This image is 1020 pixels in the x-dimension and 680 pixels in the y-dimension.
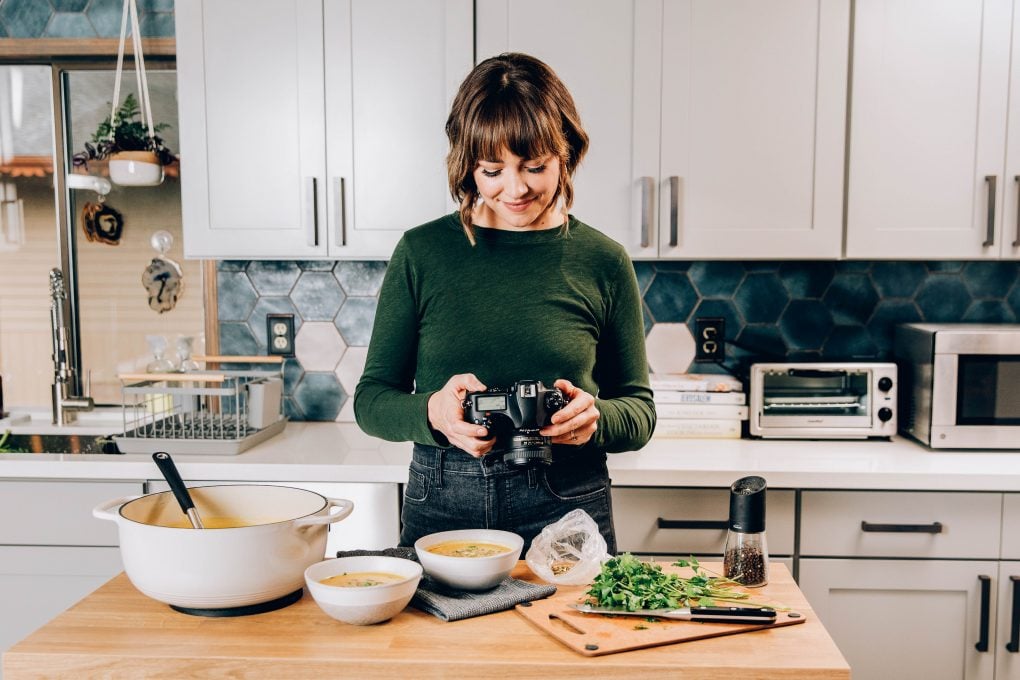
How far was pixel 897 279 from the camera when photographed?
2.72m

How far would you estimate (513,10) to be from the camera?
235 centimetres

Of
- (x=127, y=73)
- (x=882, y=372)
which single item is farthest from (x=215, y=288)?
(x=882, y=372)

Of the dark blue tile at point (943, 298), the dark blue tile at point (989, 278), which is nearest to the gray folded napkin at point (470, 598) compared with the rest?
the dark blue tile at point (943, 298)

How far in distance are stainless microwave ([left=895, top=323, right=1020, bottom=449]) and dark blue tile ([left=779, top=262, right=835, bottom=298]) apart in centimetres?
45

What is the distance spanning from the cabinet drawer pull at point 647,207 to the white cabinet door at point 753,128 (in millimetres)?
31

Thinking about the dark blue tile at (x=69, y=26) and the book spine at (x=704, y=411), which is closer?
the book spine at (x=704, y=411)

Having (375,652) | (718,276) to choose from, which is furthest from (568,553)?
(718,276)

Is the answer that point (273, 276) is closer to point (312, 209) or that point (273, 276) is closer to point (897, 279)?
point (312, 209)

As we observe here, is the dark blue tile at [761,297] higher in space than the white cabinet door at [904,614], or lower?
higher

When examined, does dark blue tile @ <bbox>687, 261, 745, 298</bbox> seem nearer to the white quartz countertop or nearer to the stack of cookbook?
the stack of cookbook

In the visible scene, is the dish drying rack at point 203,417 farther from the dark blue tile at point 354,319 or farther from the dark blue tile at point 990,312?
the dark blue tile at point 990,312

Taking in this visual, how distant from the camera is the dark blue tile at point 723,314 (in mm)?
2744

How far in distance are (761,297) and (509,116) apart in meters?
1.57

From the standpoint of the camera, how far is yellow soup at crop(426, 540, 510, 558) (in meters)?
1.23
